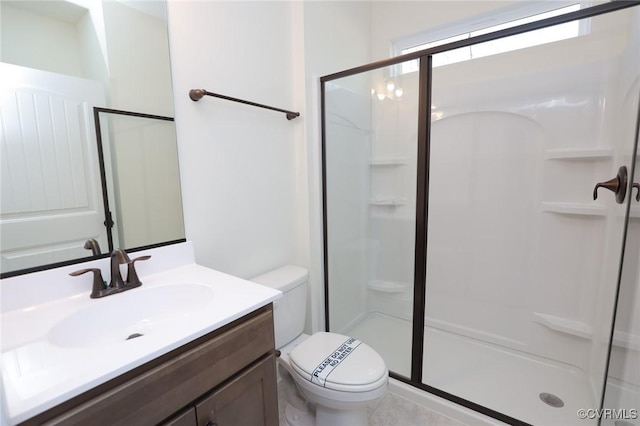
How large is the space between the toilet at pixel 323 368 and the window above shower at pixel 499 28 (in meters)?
1.43

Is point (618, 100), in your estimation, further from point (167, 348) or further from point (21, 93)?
point (21, 93)

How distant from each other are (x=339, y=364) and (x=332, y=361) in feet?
0.12

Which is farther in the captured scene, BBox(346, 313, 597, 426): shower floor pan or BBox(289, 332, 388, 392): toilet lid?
BBox(346, 313, 597, 426): shower floor pan

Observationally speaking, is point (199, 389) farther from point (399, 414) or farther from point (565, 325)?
point (565, 325)

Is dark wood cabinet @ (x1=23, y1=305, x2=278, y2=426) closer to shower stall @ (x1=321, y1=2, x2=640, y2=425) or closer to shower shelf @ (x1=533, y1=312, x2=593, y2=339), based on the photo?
shower stall @ (x1=321, y1=2, x2=640, y2=425)

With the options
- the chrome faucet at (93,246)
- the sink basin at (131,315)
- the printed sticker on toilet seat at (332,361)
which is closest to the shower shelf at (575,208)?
the printed sticker on toilet seat at (332,361)

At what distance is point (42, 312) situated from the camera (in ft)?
2.97

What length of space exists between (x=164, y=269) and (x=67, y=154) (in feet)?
1.74

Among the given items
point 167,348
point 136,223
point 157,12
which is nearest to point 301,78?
point 157,12

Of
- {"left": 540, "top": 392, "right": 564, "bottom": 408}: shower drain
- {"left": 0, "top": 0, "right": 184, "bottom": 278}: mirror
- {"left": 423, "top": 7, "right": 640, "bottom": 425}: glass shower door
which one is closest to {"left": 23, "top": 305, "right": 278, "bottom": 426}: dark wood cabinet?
{"left": 0, "top": 0, "right": 184, "bottom": 278}: mirror

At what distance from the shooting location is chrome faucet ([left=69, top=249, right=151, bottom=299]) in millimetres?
1008

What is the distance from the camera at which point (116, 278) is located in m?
1.05

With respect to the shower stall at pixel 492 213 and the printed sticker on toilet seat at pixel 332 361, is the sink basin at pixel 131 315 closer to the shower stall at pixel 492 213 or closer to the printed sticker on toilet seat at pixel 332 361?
the printed sticker on toilet seat at pixel 332 361

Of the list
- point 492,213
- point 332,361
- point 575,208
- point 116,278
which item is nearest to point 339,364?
point 332,361
